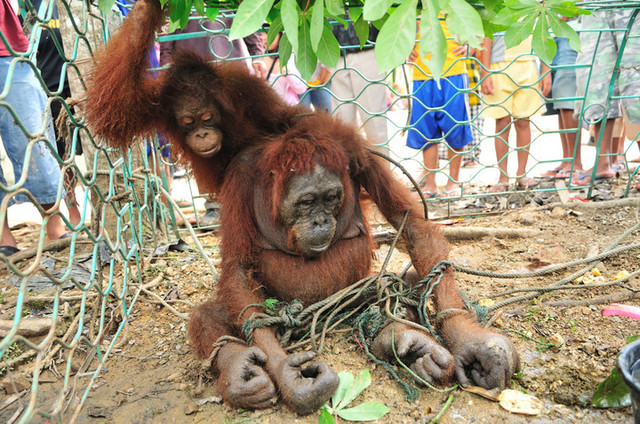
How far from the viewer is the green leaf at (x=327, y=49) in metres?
1.78

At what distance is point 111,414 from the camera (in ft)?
7.11

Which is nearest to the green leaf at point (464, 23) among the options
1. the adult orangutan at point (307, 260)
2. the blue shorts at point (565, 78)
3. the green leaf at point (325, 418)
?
the adult orangutan at point (307, 260)

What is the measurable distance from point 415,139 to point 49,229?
12.7 ft

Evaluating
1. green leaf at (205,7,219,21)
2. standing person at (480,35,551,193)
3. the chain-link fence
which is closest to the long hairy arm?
the chain-link fence

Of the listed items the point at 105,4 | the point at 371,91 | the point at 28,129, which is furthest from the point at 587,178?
the point at 28,129

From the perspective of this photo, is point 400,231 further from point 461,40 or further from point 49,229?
point 49,229

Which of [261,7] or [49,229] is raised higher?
[261,7]

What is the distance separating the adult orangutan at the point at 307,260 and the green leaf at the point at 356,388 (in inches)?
2.9

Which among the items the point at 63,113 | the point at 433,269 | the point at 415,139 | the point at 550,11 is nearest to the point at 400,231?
the point at 433,269

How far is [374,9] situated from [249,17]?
14.1 inches

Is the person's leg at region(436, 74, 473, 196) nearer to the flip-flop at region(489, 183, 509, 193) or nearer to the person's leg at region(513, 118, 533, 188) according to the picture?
the flip-flop at region(489, 183, 509, 193)

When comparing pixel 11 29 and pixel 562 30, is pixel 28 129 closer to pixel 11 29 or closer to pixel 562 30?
pixel 11 29

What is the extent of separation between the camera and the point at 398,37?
121 cm

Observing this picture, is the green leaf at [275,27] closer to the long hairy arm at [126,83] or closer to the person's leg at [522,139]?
the long hairy arm at [126,83]
